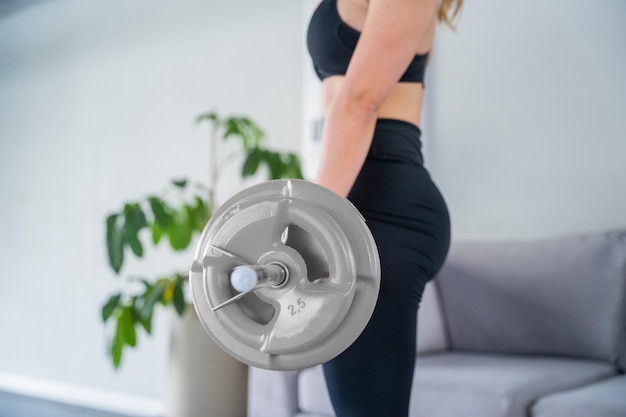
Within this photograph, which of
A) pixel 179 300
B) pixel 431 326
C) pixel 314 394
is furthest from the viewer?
pixel 179 300

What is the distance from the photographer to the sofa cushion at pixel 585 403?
126cm

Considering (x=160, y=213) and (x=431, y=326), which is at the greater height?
(x=160, y=213)

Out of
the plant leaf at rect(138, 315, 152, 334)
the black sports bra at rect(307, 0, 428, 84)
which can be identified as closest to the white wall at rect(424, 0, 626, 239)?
the plant leaf at rect(138, 315, 152, 334)

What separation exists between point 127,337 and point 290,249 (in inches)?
70.3

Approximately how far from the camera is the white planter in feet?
7.41

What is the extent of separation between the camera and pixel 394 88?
83cm

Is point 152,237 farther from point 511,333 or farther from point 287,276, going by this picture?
point 287,276

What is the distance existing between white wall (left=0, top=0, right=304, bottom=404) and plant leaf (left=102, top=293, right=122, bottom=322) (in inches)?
29.6

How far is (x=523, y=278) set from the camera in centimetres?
193

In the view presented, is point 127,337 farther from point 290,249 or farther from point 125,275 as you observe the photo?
point 290,249

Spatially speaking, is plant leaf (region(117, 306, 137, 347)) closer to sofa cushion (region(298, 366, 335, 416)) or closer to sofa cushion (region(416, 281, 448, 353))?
sofa cushion (region(298, 366, 335, 416))

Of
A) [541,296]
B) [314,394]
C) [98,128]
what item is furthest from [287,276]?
[98,128]

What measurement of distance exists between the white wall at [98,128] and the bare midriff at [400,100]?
6.49ft

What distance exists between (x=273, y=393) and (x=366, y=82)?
133cm
